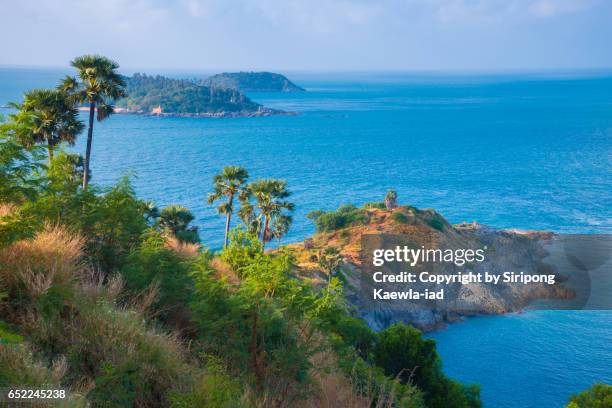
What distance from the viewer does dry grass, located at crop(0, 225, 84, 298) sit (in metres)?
9.84

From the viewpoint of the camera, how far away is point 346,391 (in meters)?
11.6

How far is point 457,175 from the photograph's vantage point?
105062 millimetres

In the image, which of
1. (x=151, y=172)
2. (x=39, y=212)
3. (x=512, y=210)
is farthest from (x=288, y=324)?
(x=151, y=172)

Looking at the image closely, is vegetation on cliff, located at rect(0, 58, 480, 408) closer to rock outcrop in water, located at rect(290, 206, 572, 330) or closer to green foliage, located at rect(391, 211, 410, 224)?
rock outcrop in water, located at rect(290, 206, 572, 330)

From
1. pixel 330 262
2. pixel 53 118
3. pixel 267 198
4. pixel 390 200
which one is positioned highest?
pixel 53 118

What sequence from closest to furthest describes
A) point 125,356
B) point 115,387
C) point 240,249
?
point 115,387, point 125,356, point 240,249

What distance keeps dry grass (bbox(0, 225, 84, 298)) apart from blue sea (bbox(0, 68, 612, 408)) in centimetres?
2208

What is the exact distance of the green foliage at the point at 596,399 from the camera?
746 inches

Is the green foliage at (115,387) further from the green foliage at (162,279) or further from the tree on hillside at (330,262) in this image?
the tree on hillside at (330,262)

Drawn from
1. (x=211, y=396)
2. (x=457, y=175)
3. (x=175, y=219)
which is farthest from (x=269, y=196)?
(x=457, y=175)

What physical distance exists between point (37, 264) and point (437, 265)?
169 ft

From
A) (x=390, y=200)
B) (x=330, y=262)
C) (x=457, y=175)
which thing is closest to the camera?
(x=330, y=262)

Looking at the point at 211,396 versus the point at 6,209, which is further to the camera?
the point at 6,209

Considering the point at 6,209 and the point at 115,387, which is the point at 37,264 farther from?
the point at 115,387
